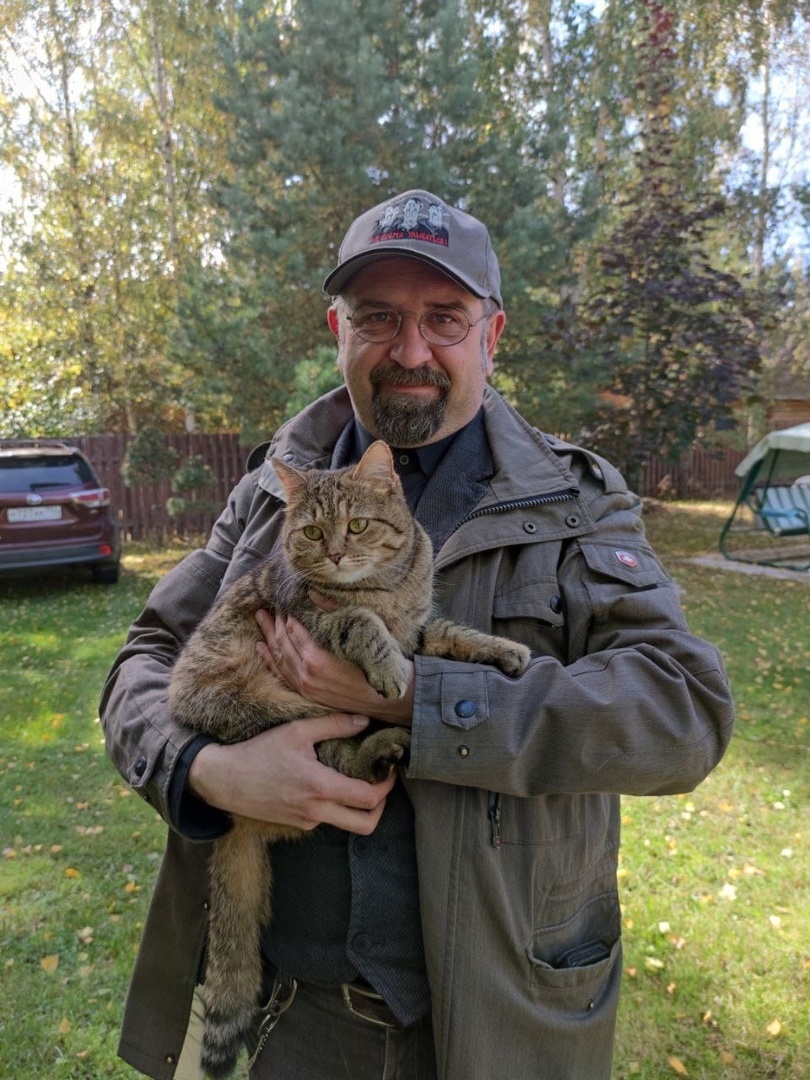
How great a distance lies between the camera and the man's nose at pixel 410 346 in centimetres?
204

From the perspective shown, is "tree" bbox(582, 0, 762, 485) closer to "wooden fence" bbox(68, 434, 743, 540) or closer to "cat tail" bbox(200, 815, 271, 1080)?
"wooden fence" bbox(68, 434, 743, 540)

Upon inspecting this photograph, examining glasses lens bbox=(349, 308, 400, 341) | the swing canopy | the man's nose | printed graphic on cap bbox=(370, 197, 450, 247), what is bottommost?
the swing canopy

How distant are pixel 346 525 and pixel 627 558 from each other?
795 millimetres

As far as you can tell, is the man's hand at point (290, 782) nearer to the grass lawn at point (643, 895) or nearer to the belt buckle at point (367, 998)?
the belt buckle at point (367, 998)

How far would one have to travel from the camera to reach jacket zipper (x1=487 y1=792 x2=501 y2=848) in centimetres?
160

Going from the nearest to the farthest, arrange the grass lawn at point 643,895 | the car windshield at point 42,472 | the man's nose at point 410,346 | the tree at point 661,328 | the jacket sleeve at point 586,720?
the jacket sleeve at point 586,720 < the man's nose at point 410,346 < the grass lawn at point 643,895 < the car windshield at point 42,472 < the tree at point 661,328

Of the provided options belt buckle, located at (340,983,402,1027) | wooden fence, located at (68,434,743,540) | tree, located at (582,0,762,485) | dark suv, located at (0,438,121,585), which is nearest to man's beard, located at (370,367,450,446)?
belt buckle, located at (340,983,402,1027)

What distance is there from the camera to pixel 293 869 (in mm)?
1894

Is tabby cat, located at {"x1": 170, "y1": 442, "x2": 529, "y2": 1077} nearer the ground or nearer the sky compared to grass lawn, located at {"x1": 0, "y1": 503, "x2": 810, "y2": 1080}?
nearer the sky

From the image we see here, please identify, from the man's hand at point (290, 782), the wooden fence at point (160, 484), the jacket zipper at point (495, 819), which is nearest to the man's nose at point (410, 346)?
the man's hand at point (290, 782)

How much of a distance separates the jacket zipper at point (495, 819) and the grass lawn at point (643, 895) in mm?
2256

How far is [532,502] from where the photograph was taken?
183cm

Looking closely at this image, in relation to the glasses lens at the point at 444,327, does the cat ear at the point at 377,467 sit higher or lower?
lower

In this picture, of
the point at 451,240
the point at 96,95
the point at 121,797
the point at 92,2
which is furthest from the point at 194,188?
the point at 451,240
